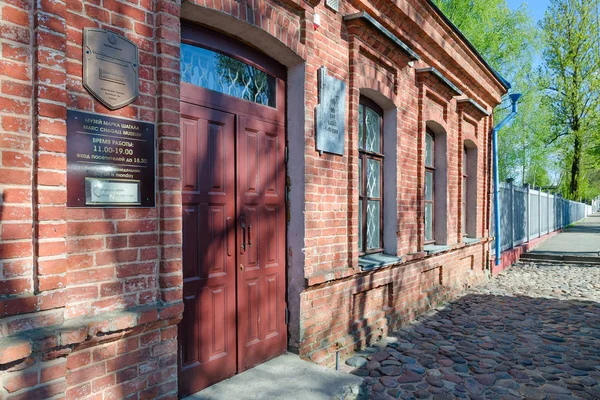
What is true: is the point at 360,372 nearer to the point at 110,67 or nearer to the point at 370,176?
the point at 370,176

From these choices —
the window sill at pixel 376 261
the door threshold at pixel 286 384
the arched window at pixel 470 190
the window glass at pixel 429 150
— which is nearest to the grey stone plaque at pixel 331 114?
the window sill at pixel 376 261

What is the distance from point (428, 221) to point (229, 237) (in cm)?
498

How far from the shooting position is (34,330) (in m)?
2.00

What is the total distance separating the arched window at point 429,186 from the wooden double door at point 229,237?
4.17 meters

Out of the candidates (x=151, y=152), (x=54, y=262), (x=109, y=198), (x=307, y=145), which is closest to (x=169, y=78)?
(x=151, y=152)

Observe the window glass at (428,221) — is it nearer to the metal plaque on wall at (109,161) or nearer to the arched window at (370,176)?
the arched window at (370,176)

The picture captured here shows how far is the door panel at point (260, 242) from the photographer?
3521mm

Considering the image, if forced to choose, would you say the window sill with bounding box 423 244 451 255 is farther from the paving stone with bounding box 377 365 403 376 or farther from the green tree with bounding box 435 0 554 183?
the green tree with bounding box 435 0 554 183

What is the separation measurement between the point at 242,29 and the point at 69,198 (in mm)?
1938

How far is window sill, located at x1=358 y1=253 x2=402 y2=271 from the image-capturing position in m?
4.86

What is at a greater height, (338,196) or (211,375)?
(338,196)

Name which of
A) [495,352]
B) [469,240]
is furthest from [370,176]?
[469,240]

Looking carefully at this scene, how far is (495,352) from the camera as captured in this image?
4836 millimetres

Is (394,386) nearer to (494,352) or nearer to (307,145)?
(494,352)
